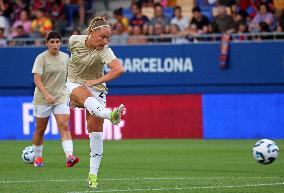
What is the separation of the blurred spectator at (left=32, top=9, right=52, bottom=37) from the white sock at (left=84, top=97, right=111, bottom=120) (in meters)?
16.8

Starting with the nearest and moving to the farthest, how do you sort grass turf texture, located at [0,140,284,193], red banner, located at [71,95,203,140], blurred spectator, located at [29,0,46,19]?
1. grass turf texture, located at [0,140,284,193]
2. red banner, located at [71,95,203,140]
3. blurred spectator, located at [29,0,46,19]

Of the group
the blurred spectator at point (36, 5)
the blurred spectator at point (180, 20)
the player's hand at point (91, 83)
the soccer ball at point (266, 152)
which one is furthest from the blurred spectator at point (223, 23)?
the player's hand at point (91, 83)

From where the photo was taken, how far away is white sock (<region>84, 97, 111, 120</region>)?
43.2 feet

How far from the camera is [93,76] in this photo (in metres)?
13.9

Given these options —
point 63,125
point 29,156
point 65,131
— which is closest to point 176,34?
point 63,125

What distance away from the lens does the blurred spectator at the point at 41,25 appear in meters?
30.1

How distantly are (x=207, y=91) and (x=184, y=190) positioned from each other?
15983mm

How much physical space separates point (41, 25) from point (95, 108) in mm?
17392

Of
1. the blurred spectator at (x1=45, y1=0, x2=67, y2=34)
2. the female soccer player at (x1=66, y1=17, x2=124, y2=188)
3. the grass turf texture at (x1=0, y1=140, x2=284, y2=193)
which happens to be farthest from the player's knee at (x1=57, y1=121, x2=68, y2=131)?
the blurred spectator at (x1=45, y1=0, x2=67, y2=34)

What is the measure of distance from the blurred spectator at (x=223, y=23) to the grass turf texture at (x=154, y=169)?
13.1ft

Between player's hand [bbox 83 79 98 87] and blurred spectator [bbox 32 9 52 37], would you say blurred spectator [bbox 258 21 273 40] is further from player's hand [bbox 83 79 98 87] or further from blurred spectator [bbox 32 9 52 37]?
player's hand [bbox 83 79 98 87]

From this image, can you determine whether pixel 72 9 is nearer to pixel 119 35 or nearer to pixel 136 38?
pixel 119 35

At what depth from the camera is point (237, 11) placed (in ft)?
94.2

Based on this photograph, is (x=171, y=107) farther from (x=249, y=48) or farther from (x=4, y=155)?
(x=4, y=155)
